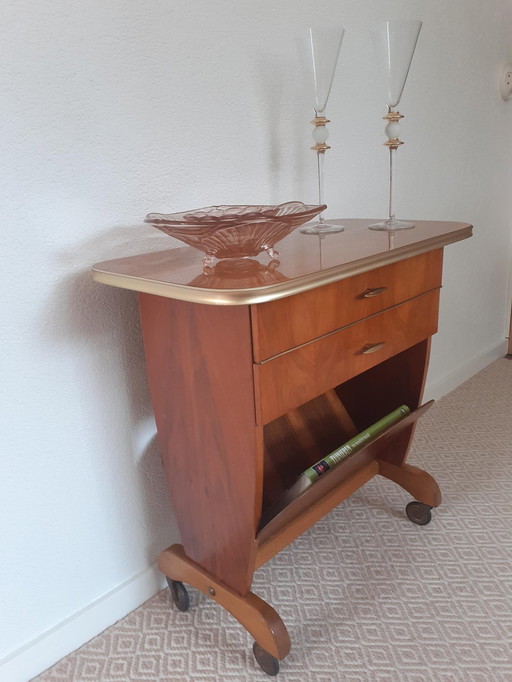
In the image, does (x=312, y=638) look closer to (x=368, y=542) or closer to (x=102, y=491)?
(x=368, y=542)

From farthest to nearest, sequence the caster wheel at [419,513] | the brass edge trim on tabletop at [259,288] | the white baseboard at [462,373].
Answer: the white baseboard at [462,373] < the caster wheel at [419,513] < the brass edge trim on tabletop at [259,288]

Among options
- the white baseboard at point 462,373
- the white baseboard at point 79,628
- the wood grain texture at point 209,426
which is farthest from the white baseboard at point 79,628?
the white baseboard at point 462,373

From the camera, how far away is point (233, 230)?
3.20ft

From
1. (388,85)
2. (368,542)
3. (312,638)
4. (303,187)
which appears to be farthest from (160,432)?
(388,85)

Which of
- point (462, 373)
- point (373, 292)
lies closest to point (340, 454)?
point (373, 292)

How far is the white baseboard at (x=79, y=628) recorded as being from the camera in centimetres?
119

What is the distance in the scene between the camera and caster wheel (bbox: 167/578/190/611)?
136cm

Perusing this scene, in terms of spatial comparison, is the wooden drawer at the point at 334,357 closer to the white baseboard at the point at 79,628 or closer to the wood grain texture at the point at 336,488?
the wood grain texture at the point at 336,488

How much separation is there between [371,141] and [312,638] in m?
1.45

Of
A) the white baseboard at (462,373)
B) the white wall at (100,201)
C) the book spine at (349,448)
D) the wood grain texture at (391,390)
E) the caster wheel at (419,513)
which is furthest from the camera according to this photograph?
the white baseboard at (462,373)

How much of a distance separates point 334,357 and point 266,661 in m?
0.66

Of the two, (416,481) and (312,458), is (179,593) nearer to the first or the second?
(312,458)

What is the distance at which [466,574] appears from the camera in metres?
1.43

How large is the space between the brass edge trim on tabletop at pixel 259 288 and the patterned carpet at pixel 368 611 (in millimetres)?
833
